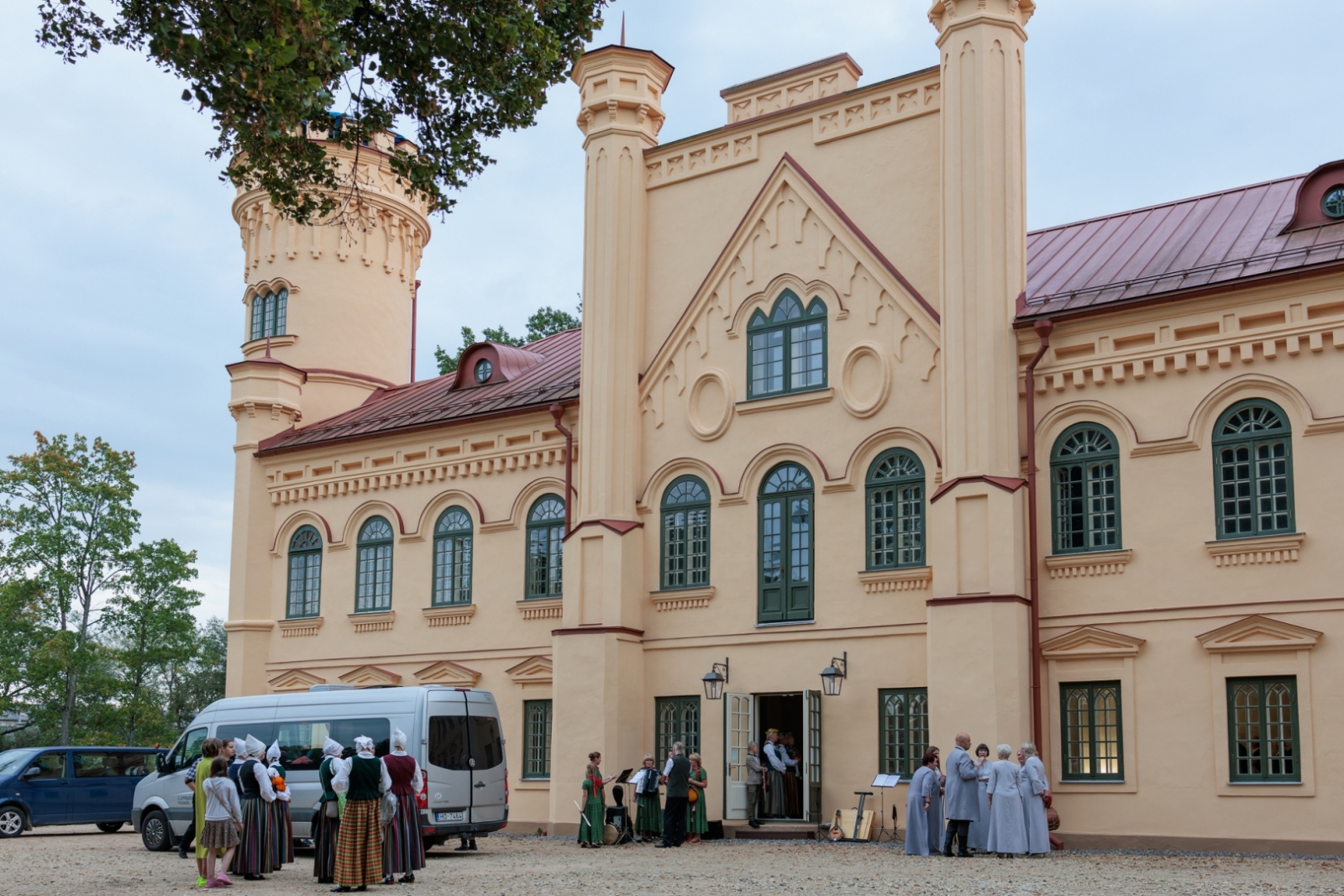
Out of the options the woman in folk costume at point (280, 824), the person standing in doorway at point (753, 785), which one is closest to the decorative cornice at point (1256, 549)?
the person standing in doorway at point (753, 785)

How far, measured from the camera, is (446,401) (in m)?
27.8

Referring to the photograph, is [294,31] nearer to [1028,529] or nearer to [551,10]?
[551,10]

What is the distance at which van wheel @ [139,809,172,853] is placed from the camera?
2086 cm

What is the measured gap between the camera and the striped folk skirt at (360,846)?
1428cm

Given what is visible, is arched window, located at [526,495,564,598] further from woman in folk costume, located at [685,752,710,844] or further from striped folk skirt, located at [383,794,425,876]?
striped folk skirt, located at [383,794,425,876]

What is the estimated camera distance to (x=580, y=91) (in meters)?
25.0

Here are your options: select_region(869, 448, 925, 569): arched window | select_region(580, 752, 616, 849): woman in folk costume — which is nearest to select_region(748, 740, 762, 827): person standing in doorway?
select_region(580, 752, 616, 849): woman in folk costume

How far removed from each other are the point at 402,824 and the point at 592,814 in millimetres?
5646

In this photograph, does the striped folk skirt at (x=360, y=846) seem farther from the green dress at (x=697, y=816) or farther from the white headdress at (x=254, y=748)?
the green dress at (x=697, y=816)

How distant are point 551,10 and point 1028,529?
10.2m

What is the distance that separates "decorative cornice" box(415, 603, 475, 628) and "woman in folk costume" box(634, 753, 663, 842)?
5877mm

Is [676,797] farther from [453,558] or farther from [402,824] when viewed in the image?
[453,558]

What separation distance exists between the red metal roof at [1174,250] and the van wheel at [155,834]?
14016 mm

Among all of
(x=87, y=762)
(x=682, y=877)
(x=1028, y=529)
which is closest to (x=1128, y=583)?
(x=1028, y=529)
